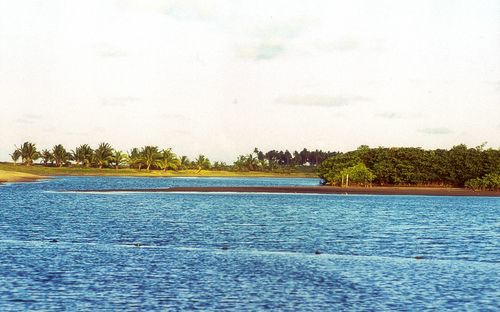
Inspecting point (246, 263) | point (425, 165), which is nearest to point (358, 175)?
point (425, 165)

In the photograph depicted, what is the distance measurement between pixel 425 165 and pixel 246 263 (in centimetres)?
15082

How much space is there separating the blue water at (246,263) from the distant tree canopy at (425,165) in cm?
10413

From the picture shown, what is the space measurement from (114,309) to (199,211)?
67.3 m

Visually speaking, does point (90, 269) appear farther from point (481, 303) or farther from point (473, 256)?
point (473, 256)

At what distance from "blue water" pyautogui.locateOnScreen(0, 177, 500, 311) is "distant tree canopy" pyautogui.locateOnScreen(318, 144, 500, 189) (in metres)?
104

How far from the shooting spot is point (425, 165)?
618ft

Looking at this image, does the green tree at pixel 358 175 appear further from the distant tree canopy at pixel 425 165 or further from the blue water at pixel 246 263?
the blue water at pixel 246 263

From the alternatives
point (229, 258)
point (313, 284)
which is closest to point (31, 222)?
point (229, 258)

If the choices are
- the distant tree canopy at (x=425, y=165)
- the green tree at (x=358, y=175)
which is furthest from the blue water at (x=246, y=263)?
the distant tree canopy at (x=425, y=165)

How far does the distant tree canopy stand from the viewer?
185000 mm

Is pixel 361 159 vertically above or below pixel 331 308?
above

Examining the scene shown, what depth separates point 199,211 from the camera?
97.4m

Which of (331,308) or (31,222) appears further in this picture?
(31,222)

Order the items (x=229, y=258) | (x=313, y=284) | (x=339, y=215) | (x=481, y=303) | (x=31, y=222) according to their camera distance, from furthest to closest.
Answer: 1. (x=339, y=215)
2. (x=31, y=222)
3. (x=229, y=258)
4. (x=313, y=284)
5. (x=481, y=303)
